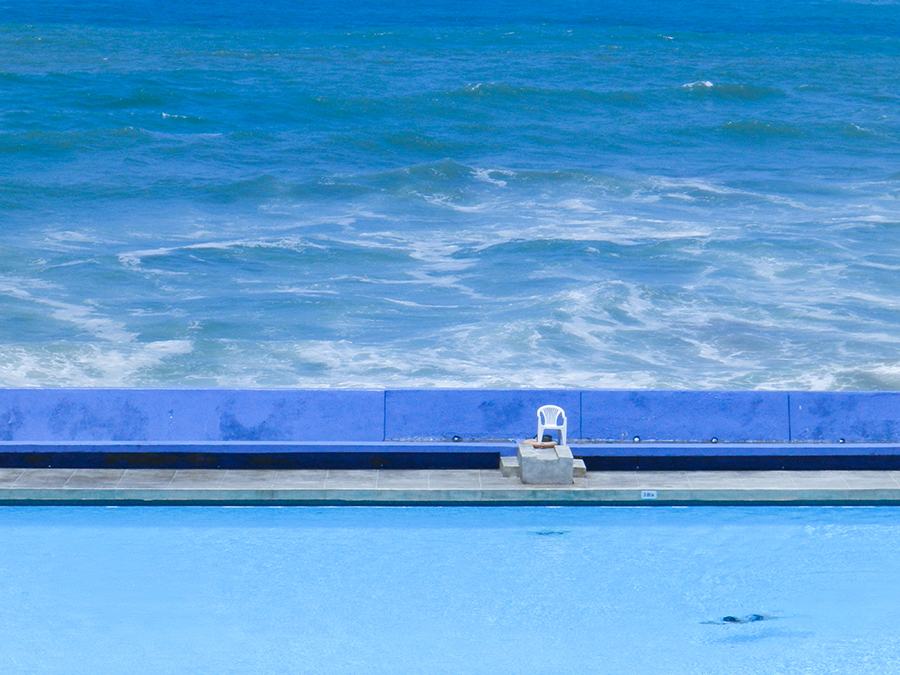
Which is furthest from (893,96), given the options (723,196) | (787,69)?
(723,196)

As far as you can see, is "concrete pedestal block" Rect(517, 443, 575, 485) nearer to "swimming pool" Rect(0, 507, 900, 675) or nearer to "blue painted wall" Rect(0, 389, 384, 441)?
"swimming pool" Rect(0, 507, 900, 675)

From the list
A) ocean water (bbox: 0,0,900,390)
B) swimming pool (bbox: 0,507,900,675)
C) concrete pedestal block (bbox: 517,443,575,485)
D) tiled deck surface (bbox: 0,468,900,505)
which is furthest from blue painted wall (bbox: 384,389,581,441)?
ocean water (bbox: 0,0,900,390)

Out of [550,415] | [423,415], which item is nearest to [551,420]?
[550,415]

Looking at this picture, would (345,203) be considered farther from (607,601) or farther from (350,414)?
(607,601)

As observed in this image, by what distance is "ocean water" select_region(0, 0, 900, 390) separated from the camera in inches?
701

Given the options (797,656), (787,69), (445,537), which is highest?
(787,69)

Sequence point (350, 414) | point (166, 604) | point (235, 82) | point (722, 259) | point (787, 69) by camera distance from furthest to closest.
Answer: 1. point (787, 69)
2. point (235, 82)
3. point (722, 259)
4. point (350, 414)
5. point (166, 604)

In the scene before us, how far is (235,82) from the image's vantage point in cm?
4056

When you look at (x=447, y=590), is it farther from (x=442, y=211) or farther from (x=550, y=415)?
(x=442, y=211)

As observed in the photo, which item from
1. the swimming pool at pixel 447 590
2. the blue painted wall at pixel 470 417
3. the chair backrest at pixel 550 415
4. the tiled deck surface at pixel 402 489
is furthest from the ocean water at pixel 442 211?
the swimming pool at pixel 447 590

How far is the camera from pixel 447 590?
9.78 meters

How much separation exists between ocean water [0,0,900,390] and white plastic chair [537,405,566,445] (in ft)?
15.7

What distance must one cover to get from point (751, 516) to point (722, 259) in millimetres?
13290

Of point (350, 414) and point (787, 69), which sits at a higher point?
point (787, 69)
